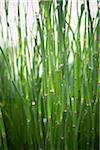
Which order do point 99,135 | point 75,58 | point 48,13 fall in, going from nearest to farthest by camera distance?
point 48,13
point 75,58
point 99,135

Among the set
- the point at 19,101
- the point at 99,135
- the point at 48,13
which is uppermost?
the point at 48,13

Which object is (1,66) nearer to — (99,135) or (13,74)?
(13,74)

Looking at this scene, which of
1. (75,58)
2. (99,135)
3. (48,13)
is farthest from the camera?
(99,135)

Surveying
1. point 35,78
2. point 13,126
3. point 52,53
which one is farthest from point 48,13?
point 13,126

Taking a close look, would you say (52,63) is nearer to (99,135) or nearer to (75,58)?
(75,58)

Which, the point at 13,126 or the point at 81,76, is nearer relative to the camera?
the point at 81,76

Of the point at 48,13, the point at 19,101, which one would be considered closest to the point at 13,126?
the point at 19,101

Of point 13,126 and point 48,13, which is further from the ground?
point 48,13
